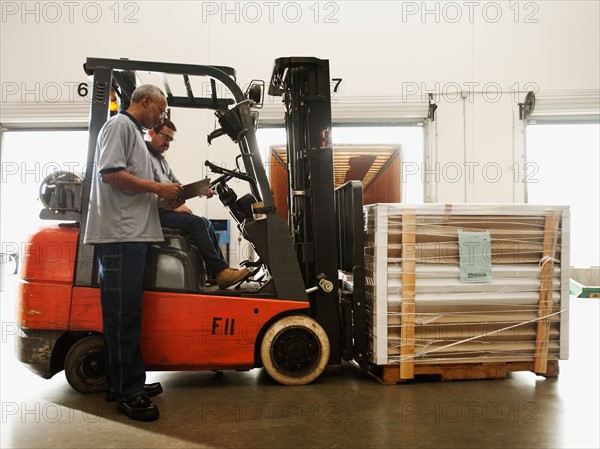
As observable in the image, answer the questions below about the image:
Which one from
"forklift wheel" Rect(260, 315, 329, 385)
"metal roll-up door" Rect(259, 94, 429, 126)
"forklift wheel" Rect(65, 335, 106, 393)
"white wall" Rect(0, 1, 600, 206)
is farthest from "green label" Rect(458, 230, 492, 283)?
"metal roll-up door" Rect(259, 94, 429, 126)

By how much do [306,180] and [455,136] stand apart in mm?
3780

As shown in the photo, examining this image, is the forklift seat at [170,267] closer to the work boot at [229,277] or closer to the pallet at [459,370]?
the work boot at [229,277]

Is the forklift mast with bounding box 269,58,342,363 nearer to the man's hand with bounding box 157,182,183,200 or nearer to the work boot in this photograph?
the work boot

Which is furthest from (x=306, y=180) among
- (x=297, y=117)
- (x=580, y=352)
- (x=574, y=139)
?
(x=574, y=139)

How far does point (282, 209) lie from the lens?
6891 mm

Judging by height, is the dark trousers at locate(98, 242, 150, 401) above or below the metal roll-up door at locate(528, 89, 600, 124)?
below

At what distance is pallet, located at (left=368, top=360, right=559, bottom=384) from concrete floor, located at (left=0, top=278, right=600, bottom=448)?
62 mm

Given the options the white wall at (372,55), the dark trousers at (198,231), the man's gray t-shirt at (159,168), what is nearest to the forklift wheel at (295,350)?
the dark trousers at (198,231)

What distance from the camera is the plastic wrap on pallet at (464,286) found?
3.38 metres

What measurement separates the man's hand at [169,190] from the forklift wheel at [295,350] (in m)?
1.17

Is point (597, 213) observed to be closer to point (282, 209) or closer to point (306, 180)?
point (282, 209)

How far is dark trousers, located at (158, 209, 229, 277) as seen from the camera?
3.32 m

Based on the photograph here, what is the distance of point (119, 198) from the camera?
9.11 ft

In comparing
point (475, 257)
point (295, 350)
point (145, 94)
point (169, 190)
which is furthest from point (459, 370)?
point (145, 94)
